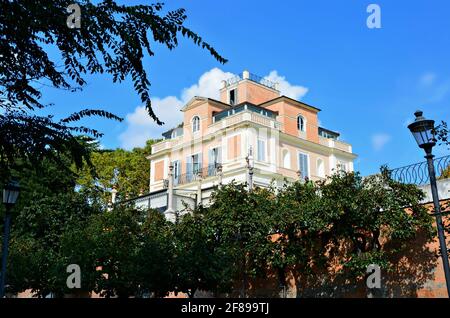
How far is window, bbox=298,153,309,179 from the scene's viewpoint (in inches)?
1448

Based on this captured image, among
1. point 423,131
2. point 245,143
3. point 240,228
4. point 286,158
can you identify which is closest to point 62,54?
point 423,131

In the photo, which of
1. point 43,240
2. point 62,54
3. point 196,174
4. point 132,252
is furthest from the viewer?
point 196,174

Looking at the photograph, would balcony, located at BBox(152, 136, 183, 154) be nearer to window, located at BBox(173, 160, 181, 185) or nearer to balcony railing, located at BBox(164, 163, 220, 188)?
window, located at BBox(173, 160, 181, 185)

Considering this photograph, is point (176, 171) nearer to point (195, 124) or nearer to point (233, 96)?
point (195, 124)

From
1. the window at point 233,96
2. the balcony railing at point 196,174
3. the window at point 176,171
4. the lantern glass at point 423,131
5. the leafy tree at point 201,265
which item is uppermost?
the window at point 233,96

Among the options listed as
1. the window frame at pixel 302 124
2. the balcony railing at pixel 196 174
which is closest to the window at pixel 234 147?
the balcony railing at pixel 196 174

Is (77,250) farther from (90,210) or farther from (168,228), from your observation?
(90,210)

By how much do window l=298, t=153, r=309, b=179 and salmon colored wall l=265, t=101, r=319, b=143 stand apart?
1540mm

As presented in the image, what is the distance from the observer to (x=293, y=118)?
123 ft

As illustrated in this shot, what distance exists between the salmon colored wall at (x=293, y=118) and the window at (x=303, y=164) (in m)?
1.54

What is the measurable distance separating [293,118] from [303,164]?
11.2ft

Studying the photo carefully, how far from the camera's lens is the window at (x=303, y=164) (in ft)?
121

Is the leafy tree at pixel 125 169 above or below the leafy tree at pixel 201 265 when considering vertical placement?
above

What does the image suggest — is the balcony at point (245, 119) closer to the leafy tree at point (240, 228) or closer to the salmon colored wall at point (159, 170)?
the salmon colored wall at point (159, 170)
